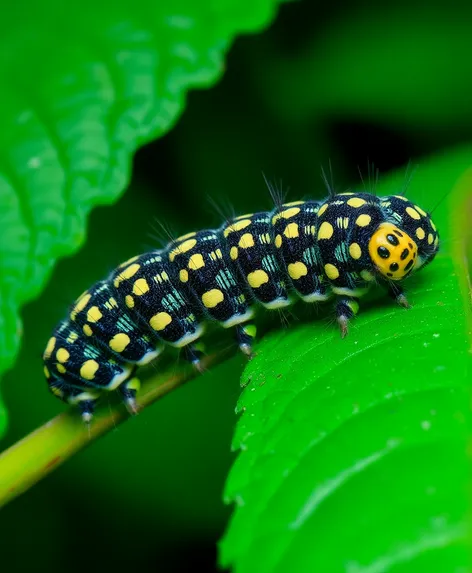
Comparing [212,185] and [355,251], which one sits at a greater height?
[212,185]

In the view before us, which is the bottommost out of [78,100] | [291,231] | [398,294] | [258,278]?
[398,294]

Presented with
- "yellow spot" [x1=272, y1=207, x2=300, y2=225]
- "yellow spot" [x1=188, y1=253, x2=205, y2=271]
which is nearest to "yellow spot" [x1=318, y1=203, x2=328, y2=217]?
"yellow spot" [x1=272, y1=207, x2=300, y2=225]

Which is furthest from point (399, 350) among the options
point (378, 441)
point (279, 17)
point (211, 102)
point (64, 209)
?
point (279, 17)

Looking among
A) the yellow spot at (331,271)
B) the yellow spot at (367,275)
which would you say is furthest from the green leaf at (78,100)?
the yellow spot at (367,275)

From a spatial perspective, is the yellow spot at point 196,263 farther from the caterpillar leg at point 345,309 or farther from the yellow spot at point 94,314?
the caterpillar leg at point 345,309

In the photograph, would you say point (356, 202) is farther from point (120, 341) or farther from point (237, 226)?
point (120, 341)

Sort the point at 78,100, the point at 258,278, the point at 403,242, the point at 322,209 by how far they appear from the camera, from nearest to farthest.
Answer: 1. the point at 78,100
2. the point at 403,242
3. the point at 322,209
4. the point at 258,278

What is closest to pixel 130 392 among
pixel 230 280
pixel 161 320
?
pixel 161 320
